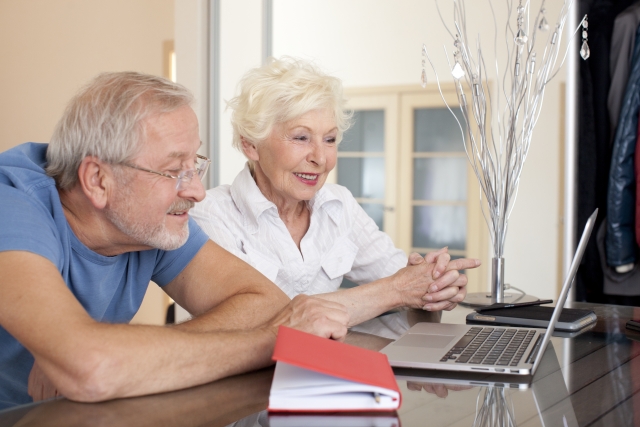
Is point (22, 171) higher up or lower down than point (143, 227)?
higher up

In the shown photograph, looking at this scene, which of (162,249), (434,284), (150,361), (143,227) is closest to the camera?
(150,361)

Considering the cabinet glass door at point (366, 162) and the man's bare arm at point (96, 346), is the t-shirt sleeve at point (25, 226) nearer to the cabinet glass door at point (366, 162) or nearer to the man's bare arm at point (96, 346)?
the man's bare arm at point (96, 346)

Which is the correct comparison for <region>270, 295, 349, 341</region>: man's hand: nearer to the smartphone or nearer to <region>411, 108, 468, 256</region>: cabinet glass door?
the smartphone

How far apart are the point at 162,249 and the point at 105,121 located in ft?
1.02

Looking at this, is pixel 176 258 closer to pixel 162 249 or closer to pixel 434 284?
pixel 162 249

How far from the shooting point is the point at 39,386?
1133 millimetres

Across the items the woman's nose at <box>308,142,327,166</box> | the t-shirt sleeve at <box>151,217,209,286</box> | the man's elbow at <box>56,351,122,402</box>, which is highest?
the woman's nose at <box>308,142,327,166</box>

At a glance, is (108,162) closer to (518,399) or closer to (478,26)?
(518,399)

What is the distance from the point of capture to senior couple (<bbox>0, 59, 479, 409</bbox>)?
1.00 meters

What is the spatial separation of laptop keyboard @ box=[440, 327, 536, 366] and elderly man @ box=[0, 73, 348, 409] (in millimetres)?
211

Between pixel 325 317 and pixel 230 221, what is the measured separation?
0.78 meters

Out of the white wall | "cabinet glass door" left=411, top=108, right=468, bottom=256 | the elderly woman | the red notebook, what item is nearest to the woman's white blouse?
the elderly woman

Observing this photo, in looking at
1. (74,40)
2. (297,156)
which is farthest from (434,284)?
(74,40)

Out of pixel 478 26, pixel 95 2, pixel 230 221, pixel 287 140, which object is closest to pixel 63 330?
pixel 230 221
